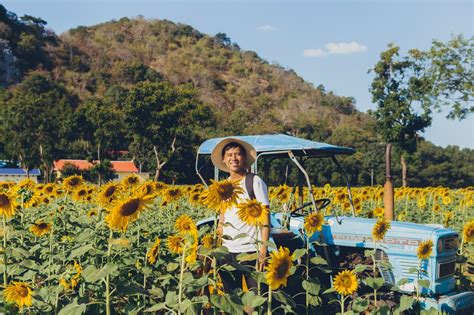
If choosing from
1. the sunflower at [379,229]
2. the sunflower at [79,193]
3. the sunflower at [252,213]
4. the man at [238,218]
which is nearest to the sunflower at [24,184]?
the sunflower at [79,193]

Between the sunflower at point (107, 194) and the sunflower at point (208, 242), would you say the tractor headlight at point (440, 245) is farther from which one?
the sunflower at point (107, 194)

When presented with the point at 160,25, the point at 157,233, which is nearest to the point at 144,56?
the point at 160,25

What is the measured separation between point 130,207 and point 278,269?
0.96 meters

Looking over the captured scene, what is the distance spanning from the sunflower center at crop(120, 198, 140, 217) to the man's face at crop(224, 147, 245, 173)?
3.68 feet

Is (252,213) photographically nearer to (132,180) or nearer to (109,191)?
(109,191)

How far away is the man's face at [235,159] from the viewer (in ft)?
14.0

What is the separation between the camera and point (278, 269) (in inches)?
132

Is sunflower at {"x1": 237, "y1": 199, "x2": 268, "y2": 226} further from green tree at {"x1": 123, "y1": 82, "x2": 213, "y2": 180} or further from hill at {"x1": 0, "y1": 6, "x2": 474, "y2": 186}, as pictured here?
green tree at {"x1": 123, "y1": 82, "x2": 213, "y2": 180}

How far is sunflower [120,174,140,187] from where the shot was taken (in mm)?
6562

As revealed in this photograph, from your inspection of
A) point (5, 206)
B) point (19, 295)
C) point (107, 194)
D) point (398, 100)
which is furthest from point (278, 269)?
point (398, 100)

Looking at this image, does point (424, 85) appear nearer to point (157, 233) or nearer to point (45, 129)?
point (45, 129)

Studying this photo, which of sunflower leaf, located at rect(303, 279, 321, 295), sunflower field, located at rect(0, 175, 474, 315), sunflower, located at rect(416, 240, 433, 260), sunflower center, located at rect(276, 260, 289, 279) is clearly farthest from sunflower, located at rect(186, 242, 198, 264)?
sunflower, located at rect(416, 240, 433, 260)

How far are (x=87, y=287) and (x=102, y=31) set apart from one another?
156m

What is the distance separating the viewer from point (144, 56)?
139 metres
